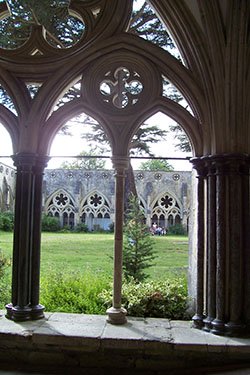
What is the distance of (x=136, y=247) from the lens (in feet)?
16.1

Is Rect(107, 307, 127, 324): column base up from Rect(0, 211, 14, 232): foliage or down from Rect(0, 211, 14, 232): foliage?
down

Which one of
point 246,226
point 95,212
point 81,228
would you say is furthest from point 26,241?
point 95,212

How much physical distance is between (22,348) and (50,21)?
328cm

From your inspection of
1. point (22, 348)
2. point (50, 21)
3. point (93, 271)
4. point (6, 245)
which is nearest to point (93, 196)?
point (6, 245)

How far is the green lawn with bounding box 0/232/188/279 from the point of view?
5.30 m

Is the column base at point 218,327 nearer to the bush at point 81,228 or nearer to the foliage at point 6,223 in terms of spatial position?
the foliage at point 6,223

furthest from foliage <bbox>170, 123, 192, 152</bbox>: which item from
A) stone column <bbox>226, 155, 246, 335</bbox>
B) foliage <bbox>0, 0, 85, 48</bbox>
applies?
stone column <bbox>226, 155, 246, 335</bbox>

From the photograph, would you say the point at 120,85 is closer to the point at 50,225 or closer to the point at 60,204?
the point at 50,225

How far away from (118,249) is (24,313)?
102 cm

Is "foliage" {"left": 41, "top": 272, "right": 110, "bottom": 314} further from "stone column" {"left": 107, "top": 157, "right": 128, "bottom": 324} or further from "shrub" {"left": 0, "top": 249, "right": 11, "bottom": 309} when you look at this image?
"stone column" {"left": 107, "top": 157, "right": 128, "bottom": 324}

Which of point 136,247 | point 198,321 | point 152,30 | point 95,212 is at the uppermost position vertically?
point 152,30

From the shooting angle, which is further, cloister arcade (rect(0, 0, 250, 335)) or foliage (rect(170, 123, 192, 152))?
foliage (rect(170, 123, 192, 152))

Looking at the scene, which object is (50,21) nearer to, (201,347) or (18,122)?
(18,122)

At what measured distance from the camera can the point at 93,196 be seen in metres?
9.65
